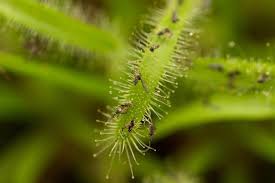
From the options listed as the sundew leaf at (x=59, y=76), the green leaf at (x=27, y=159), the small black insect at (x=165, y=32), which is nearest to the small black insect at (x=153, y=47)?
the small black insect at (x=165, y=32)

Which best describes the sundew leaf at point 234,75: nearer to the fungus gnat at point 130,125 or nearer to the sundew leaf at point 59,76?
the sundew leaf at point 59,76

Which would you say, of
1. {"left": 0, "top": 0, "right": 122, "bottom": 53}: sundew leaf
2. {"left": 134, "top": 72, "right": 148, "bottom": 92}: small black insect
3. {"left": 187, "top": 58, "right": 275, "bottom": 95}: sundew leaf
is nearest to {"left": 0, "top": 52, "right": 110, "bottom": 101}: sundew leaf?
{"left": 0, "top": 0, "right": 122, "bottom": 53}: sundew leaf

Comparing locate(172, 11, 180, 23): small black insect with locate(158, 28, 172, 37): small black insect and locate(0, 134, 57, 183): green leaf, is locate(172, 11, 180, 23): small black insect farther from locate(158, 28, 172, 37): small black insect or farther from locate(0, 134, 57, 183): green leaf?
locate(0, 134, 57, 183): green leaf

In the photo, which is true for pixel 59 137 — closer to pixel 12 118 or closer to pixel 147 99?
pixel 12 118

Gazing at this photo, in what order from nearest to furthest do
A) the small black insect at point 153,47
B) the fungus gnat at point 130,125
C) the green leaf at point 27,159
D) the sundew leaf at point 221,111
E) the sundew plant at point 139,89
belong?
1. the fungus gnat at point 130,125
2. the small black insect at point 153,47
3. the sundew plant at point 139,89
4. the sundew leaf at point 221,111
5. the green leaf at point 27,159

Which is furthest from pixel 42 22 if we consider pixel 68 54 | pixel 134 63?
pixel 134 63

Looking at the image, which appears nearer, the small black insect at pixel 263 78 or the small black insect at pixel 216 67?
the small black insect at pixel 263 78

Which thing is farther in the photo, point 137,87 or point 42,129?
point 42,129

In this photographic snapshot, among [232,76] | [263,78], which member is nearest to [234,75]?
[232,76]
